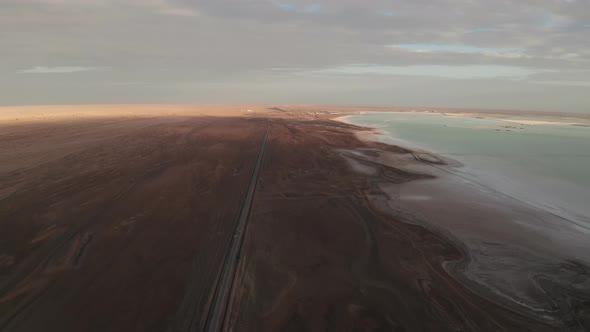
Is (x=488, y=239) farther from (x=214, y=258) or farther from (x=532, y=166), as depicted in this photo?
(x=532, y=166)

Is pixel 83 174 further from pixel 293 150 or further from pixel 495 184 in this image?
pixel 495 184

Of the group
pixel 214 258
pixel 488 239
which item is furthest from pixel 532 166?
pixel 214 258

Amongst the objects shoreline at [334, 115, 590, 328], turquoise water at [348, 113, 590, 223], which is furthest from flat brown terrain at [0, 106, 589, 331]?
turquoise water at [348, 113, 590, 223]

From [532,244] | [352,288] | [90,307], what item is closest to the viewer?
[90,307]

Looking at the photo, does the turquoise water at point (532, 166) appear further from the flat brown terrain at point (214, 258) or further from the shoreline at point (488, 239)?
the flat brown terrain at point (214, 258)

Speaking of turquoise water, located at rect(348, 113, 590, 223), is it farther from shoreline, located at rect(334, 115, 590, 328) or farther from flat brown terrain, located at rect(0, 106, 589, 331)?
flat brown terrain, located at rect(0, 106, 589, 331)

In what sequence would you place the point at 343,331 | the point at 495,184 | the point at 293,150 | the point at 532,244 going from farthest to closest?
1. the point at 293,150
2. the point at 495,184
3. the point at 532,244
4. the point at 343,331

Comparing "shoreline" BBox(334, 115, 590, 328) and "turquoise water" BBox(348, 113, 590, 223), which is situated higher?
"turquoise water" BBox(348, 113, 590, 223)

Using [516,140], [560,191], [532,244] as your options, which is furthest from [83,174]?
[516,140]
